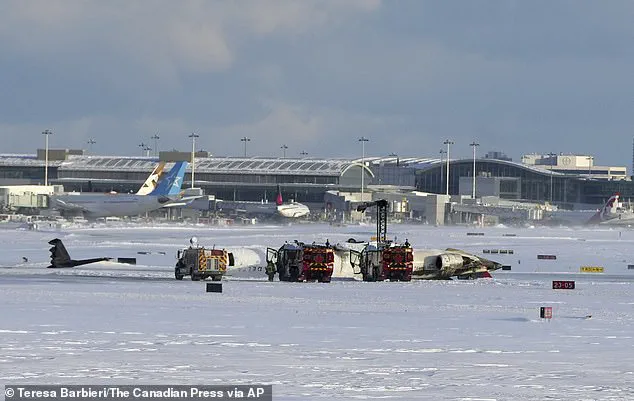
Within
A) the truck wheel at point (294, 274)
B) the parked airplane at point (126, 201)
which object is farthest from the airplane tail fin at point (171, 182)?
the truck wheel at point (294, 274)

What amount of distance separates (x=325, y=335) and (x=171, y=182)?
144m

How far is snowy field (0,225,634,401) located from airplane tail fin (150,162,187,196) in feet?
358

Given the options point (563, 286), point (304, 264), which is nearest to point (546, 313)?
point (563, 286)

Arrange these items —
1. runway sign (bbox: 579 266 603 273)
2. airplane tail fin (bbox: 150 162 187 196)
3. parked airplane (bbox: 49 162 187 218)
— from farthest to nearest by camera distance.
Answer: airplane tail fin (bbox: 150 162 187 196), parked airplane (bbox: 49 162 187 218), runway sign (bbox: 579 266 603 273)

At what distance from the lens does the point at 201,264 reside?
63594 mm

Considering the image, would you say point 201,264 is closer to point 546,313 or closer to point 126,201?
point 546,313

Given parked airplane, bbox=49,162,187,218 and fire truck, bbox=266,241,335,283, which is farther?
parked airplane, bbox=49,162,187,218

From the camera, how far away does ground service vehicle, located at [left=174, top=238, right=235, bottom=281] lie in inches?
2507

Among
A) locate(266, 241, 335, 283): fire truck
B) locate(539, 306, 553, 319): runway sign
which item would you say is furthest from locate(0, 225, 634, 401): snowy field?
locate(266, 241, 335, 283): fire truck

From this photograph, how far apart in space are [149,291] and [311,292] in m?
7.39

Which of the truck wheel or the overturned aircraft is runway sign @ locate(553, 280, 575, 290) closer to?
the overturned aircraft

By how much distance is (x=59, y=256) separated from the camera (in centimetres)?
7238

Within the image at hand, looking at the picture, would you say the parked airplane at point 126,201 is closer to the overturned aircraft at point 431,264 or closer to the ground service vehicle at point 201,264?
the overturned aircraft at point 431,264

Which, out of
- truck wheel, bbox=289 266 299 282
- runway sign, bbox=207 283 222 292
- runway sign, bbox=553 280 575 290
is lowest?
runway sign, bbox=207 283 222 292
